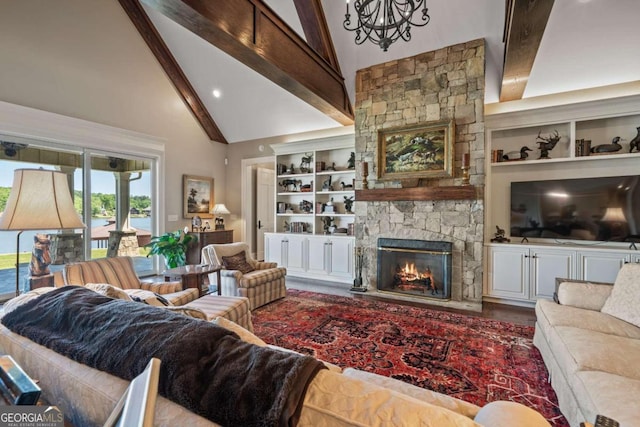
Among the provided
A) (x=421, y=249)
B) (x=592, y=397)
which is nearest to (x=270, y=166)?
(x=421, y=249)

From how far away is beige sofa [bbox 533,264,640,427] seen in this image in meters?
1.40

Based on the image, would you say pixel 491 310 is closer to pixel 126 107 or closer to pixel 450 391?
pixel 450 391

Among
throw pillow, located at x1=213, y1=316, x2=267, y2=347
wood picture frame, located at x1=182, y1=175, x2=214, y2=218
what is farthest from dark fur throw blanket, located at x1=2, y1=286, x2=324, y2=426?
wood picture frame, located at x1=182, y1=175, x2=214, y2=218

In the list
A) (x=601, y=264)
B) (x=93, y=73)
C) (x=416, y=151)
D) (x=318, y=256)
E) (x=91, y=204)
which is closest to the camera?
(x=601, y=264)

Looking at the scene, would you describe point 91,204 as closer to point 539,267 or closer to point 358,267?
point 358,267

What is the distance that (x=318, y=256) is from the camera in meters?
5.55

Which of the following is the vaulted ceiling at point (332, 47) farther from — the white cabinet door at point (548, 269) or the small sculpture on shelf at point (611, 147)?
the white cabinet door at point (548, 269)

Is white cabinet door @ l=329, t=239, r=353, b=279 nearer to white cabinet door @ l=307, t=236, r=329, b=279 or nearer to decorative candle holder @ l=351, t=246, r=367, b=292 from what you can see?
white cabinet door @ l=307, t=236, r=329, b=279

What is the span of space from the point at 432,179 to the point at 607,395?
3359 millimetres

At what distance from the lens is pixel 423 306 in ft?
13.5

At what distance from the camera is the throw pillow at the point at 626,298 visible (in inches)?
85.0

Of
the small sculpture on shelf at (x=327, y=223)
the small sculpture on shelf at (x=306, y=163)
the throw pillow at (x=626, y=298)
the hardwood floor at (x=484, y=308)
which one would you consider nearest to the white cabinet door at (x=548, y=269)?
the hardwood floor at (x=484, y=308)

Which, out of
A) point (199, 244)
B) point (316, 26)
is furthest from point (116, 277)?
point (316, 26)

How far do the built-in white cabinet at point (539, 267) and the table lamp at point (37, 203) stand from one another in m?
4.69
